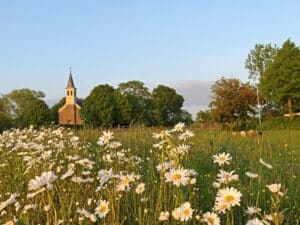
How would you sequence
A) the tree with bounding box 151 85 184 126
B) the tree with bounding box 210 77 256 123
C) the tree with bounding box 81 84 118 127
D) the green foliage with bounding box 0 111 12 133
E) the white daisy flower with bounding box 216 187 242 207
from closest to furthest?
the white daisy flower with bounding box 216 187 242 207 → the green foliage with bounding box 0 111 12 133 → the tree with bounding box 210 77 256 123 → the tree with bounding box 81 84 118 127 → the tree with bounding box 151 85 184 126

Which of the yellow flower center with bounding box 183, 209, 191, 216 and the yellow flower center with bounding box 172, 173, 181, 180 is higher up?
the yellow flower center with bounding box 172, 173, 181, 180

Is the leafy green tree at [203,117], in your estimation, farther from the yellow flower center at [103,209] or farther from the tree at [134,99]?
the tree at [134,99]

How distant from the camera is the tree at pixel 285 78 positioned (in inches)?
1545

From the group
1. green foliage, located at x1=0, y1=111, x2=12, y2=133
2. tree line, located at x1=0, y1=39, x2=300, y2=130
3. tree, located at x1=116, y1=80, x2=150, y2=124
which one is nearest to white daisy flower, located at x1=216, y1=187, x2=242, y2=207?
green foliage, located at x1=0, y1=111, x2=12, y2=133

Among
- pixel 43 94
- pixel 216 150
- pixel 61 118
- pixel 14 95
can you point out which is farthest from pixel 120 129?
pixel 43 94

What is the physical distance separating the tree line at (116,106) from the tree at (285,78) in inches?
352

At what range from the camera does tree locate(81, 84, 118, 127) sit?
50.0 m

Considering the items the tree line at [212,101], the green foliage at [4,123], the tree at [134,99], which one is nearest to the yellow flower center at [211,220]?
the green foliage at [4,123]

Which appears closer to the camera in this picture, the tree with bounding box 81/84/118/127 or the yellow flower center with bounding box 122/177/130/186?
the yellow flower center with bounding box 122/177/130/186

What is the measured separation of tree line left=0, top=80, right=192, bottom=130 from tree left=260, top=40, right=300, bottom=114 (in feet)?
29.4

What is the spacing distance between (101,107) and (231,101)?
19.4 m

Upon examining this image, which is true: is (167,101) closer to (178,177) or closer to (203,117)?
(203,117)

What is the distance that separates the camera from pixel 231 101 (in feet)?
116

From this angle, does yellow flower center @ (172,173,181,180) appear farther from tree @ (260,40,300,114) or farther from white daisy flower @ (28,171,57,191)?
tree @ (260,40,300,114)
